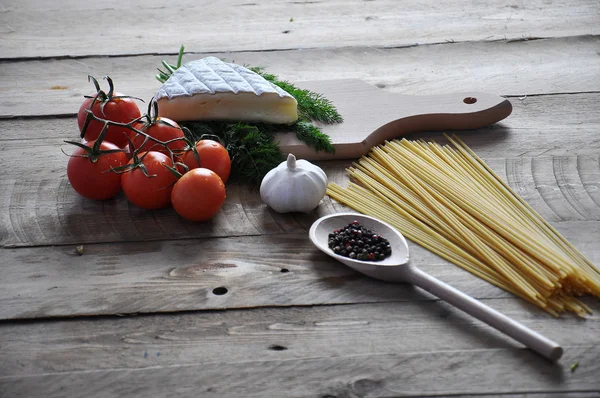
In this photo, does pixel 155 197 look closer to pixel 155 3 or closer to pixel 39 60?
pixel 39 60

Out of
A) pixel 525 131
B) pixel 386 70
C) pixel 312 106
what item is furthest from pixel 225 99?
pixel 525 131

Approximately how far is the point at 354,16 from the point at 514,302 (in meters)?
1.71

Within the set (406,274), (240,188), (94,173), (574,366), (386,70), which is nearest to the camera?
(574,366)

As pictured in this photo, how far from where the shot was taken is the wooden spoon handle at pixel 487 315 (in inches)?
45.2

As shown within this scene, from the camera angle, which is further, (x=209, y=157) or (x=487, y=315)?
(x=209, y=157)

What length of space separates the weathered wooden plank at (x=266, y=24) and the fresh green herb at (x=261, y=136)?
66cm

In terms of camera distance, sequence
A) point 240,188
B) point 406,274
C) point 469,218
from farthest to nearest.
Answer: point 240,188
point 469,218
point 406,274

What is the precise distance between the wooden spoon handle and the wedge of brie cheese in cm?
67

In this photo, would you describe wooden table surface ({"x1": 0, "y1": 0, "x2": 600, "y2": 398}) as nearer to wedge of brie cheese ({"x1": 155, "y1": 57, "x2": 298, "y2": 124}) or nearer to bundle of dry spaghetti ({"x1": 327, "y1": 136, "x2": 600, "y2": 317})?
bundle of dry spaghetti ({"x1": 327, "y1": 136, "x2": 600, "y2": 317})

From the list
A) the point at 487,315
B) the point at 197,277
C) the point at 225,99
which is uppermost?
the point at 225,99

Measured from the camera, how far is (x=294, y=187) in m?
1.55

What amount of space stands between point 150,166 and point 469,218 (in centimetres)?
73

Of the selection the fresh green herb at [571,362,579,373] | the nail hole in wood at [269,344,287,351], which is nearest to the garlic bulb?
the nail hole in wood at [269,344,287,351]

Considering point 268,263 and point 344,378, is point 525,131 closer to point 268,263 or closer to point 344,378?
point 268,263
